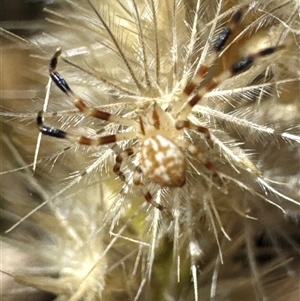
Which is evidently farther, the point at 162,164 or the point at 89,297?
the point at 89,297

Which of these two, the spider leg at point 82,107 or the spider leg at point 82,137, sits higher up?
the spider leg at point 82,107

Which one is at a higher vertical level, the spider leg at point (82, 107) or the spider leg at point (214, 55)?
the spider leg at point (214, 55)

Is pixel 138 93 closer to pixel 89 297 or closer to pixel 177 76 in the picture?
pixel 177 76

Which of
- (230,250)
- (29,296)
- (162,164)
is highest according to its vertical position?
(162,164)

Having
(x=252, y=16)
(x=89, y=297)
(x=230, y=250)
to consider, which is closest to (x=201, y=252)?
(x=230, y=250)

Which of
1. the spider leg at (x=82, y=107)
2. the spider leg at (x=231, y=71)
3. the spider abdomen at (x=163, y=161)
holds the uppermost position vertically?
the spider leg at (x=231, y=71)

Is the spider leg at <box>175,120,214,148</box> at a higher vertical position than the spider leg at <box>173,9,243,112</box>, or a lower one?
lower

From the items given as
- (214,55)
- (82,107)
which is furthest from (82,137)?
(214,55)
